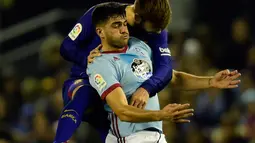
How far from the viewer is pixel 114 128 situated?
20.1ft

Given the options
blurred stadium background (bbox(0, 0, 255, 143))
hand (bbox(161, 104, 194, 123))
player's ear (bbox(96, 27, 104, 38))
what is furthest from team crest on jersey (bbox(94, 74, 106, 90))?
blurred stadium background (bbox(0, 0, 255, 143))

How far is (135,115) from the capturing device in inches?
225

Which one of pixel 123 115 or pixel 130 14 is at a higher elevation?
pixel 130 14

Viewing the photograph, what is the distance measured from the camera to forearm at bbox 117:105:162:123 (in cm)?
560

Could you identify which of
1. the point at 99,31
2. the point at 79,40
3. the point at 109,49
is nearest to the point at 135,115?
the point at 109,49

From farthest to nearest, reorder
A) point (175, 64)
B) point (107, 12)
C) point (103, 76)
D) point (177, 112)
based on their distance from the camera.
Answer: point (175, 64), point (107, 12), point (103, 76), point (177, 112)

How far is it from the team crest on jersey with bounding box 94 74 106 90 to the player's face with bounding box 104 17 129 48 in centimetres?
24

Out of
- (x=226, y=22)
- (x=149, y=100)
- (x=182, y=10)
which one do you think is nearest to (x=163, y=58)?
(x=149, y=100)

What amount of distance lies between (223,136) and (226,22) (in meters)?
2.03

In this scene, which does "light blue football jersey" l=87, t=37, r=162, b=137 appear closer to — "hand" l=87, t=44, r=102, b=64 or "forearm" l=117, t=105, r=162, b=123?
"hand" l=87, t=44, r=102, b=64

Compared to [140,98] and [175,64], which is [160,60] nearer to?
[140,98]

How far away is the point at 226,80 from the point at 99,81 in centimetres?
93

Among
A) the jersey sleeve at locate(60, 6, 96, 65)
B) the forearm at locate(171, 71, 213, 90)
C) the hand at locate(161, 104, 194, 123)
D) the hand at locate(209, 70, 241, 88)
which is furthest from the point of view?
the forearm at locate(171, 71, 213, 90)

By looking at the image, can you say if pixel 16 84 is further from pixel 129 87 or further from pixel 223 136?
pixel 129 87
